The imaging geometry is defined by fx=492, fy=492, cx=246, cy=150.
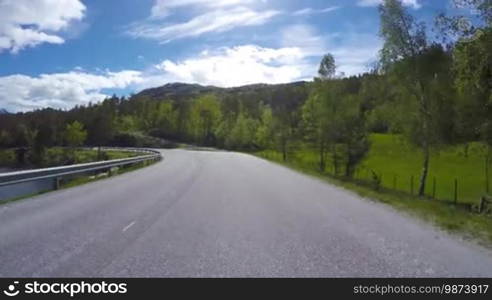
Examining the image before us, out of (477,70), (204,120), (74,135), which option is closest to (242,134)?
(204,120)

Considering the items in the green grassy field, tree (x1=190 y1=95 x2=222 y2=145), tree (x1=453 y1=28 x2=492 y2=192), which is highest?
tree (x1=453 y1=28 x2=492 y2=192)

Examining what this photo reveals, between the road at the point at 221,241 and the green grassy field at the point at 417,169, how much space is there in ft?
57.5

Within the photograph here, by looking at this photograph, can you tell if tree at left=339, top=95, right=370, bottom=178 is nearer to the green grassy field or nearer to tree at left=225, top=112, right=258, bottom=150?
the green grassy field

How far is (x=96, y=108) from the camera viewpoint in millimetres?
165000

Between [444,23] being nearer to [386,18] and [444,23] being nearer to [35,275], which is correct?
[386,18]

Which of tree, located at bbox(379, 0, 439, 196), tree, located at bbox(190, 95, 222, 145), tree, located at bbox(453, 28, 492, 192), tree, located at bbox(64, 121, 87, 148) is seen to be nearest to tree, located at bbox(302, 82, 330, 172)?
tree, located at bbox(379, 0, 439, 196)

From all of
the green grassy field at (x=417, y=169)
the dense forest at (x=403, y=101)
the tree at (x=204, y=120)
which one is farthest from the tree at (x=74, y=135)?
the green grassy field at (x=417, y=169)

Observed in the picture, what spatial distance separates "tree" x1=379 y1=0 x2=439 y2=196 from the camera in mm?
26125

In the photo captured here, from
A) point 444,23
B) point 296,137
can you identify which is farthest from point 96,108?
point 444,23

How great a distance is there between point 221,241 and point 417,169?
54.2 m

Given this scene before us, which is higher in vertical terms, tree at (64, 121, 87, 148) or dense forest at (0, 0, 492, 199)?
dense forest at (0, 0, 492, 199)

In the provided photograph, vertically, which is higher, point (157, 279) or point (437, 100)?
point (437, 100)

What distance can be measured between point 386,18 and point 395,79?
3.47 meters

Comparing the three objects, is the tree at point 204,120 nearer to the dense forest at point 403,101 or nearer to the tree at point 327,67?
the dense forest at point 403,101
